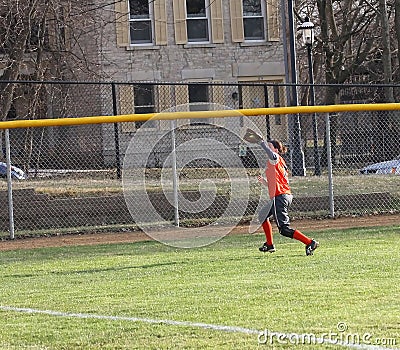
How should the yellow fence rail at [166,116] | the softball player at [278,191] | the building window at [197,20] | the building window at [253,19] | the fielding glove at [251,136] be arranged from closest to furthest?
the softball player at [278,191], the yellow fence rail at [166,116], the fielding glove at [251,136], the building window at [197,20], the building window at [253,19]

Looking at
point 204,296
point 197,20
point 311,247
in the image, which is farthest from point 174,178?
point 197,20

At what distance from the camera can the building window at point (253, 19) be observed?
114 ft

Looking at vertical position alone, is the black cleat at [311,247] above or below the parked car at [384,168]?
below

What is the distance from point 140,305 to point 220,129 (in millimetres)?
11524

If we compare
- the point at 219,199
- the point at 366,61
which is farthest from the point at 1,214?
the point at 366,61

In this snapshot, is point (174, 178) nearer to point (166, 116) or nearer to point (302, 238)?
point (166, 116)

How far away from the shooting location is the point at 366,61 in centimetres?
3422

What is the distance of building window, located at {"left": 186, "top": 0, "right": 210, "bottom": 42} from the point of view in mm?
34406

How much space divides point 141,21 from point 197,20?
2184 millimetres

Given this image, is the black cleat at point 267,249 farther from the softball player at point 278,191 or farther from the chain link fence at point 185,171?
the chain link fence at point 185,171

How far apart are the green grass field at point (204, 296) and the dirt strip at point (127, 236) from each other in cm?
150

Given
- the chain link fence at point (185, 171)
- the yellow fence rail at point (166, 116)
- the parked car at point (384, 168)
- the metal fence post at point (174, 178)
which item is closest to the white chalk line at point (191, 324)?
the yellow fence rail at point (166, 116)

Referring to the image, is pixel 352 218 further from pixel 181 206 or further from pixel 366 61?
pixel 366 61

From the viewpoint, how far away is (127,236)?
16422 mm
